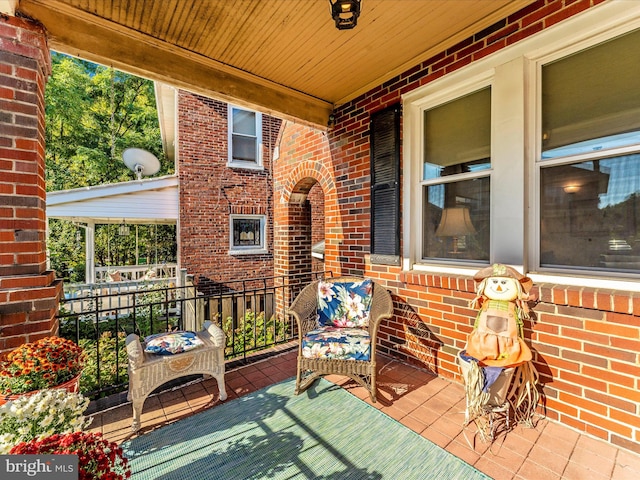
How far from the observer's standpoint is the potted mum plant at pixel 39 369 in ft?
5.24

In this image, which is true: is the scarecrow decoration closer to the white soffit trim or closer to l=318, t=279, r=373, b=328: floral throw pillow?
l=318, t=279, r=373, b=328: floral throw pillow

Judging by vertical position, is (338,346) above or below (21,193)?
below

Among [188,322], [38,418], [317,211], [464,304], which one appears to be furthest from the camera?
[317,211]

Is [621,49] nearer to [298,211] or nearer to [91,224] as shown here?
[298,211]

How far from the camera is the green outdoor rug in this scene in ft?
5.65

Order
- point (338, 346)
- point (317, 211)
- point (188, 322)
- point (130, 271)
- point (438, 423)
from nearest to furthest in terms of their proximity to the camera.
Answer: point (438, 423), point (338, 346), point (188, 322), point (317, 211), point (130, 271)

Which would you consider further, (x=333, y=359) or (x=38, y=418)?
(x=333, y=359)

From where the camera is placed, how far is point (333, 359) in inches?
94.1

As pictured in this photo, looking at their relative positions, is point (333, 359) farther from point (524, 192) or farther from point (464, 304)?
point (524, 192)

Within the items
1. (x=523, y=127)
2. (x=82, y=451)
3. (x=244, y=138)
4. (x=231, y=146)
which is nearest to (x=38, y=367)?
(x=82, y=451)

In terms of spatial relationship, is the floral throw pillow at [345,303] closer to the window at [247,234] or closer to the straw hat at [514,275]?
the straw hat at [514,275]

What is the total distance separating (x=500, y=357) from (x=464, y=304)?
0.64 metres

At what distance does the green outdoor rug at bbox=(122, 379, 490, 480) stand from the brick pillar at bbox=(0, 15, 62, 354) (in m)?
1.04

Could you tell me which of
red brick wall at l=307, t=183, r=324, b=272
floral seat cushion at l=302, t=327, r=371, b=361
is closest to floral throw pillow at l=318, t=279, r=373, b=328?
Result: floral seat cushion at l=302, t=327, r=371, b=361
